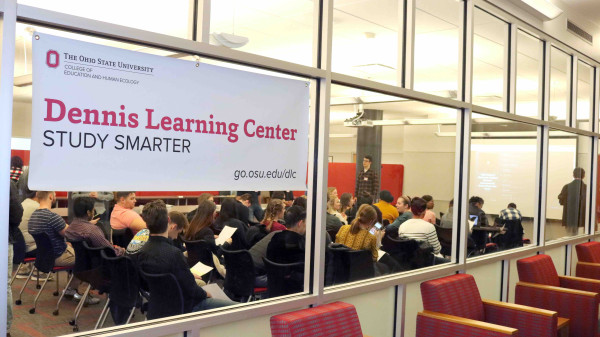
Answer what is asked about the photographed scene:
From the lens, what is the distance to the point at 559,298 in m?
4.76

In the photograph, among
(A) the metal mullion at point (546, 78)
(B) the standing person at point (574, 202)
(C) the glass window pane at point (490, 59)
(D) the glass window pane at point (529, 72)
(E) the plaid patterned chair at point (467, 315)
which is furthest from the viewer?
(B) the standing person at point (574, 202)

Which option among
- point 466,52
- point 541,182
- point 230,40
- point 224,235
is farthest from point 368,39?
point 230,40

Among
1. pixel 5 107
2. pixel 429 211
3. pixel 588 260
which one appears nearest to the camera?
pixel 5 107

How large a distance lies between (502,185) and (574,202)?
1.87 m

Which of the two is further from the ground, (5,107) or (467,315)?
(5,107)

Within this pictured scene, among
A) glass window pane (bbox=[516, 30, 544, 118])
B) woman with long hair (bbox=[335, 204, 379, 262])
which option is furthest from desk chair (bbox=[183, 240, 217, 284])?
glass window pane (bbox=[516, 30, 544, 118])

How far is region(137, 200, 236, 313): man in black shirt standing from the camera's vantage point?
287cm

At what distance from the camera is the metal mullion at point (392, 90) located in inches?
134

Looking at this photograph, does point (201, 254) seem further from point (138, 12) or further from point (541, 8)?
point (541, 8)

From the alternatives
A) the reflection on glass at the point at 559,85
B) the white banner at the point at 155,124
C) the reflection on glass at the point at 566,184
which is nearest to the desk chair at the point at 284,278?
the white banner at the point at 155,124

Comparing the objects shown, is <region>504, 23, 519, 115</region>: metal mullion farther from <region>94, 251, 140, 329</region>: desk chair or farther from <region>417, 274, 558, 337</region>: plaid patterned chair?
<region>94, 251, 140, 329</region>: desk chair

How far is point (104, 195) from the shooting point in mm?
2504

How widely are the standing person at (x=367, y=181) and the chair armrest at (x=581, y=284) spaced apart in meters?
2.41

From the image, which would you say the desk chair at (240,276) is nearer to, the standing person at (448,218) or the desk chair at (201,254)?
the desk chair at (201,254)
